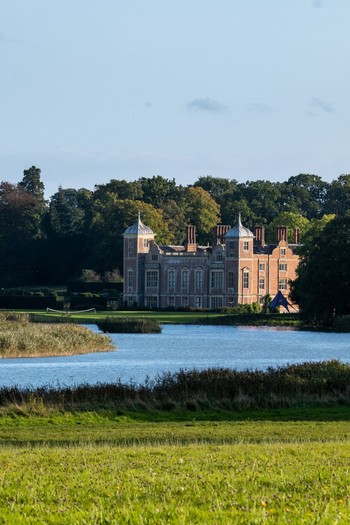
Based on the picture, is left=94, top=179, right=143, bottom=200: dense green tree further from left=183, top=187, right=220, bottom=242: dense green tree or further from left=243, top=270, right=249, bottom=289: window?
left=243, top=270, right=249, bottom=289: window

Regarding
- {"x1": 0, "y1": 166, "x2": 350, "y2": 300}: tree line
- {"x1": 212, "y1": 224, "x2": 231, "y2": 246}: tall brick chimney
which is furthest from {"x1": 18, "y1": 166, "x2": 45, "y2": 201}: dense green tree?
{"x1": 212, "y1": 224, "x2": 231, "y2": 246}: tall brick chimney

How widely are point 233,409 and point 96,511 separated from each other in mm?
15683

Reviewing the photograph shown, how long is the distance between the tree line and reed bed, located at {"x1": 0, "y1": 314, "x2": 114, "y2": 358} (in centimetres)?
7026

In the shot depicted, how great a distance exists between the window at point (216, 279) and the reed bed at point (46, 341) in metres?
54.1

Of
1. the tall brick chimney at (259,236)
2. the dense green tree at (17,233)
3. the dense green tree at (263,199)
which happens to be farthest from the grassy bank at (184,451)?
the dense green tree at (263,199)

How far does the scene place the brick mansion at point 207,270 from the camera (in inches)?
4326

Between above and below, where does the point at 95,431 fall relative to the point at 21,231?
below

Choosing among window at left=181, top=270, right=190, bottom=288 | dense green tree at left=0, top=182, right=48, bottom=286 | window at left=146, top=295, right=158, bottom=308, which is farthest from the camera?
dense green tree at left=0, top=182, right=48, bottom=286

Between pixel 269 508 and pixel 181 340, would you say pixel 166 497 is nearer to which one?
pixel 269 508

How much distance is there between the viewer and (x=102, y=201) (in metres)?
146

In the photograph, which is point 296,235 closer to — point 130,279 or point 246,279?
point 246,279

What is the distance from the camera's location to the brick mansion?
109875mm

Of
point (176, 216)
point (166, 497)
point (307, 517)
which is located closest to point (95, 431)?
point (166, 497)

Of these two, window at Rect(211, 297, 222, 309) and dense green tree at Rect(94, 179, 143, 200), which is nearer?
window at Rect(211, 297, 222, 309)
